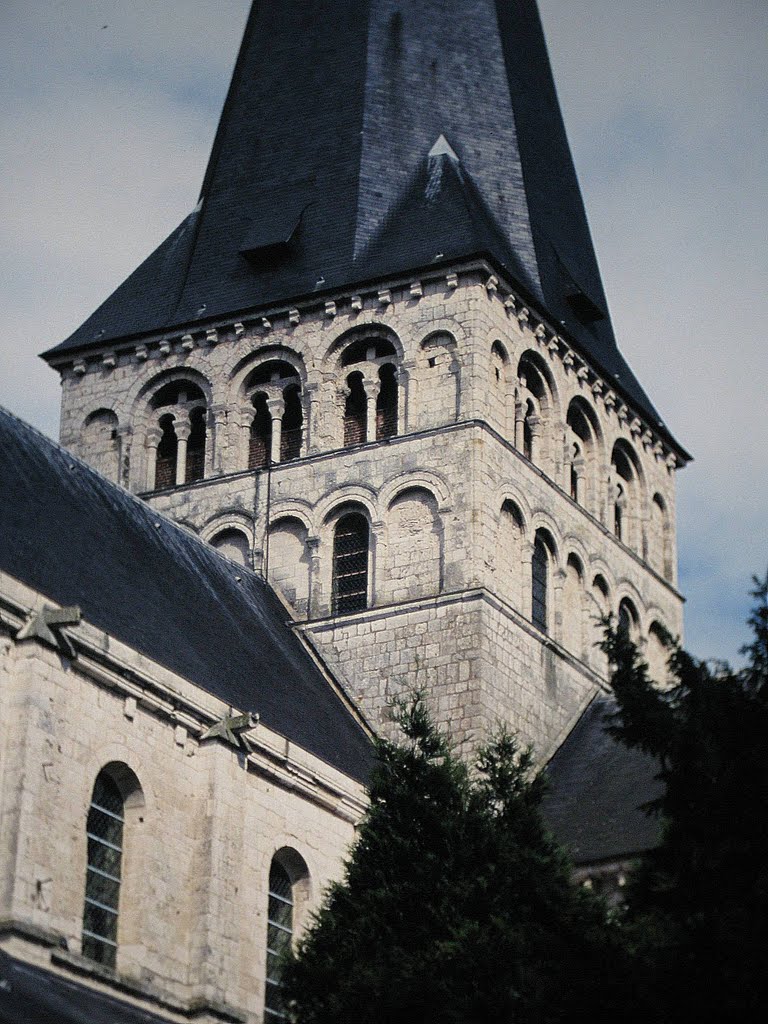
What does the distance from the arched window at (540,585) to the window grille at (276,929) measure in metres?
8.38

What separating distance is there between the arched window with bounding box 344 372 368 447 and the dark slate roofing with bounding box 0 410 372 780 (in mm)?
3196

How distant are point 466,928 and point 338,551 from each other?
578 inches

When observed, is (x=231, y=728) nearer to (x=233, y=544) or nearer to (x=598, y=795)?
(x=598, y=795)

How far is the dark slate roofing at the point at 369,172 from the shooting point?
136 ft

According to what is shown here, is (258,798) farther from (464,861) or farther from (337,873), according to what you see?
(464,861)

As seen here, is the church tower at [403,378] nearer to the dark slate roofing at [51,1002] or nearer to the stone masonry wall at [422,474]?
the stone masonry wall at [422,474]

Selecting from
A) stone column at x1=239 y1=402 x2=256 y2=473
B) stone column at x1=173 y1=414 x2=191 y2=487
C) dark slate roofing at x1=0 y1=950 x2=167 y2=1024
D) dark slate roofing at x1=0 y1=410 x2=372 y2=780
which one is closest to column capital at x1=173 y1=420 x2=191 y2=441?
stone column at x1=173 y1=414 x2=191 y2=487

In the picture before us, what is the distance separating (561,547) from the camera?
1598 inches

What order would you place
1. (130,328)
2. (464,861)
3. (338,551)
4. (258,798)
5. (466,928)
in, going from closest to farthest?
(466,928) → (464,861) → (258,798) → (338,551) → (130,328)

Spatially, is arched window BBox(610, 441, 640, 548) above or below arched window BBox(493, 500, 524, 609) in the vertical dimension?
above

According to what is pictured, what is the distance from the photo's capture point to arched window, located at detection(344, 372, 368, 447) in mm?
40375

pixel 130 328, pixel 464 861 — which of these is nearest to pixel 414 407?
pixel 130 328

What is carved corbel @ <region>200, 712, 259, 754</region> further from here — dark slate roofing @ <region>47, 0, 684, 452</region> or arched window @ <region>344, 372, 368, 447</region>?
dark slate roofing @ <region>47, 0, 684, 452</region>

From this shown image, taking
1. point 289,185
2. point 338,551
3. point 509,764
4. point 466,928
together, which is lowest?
point 466,928
